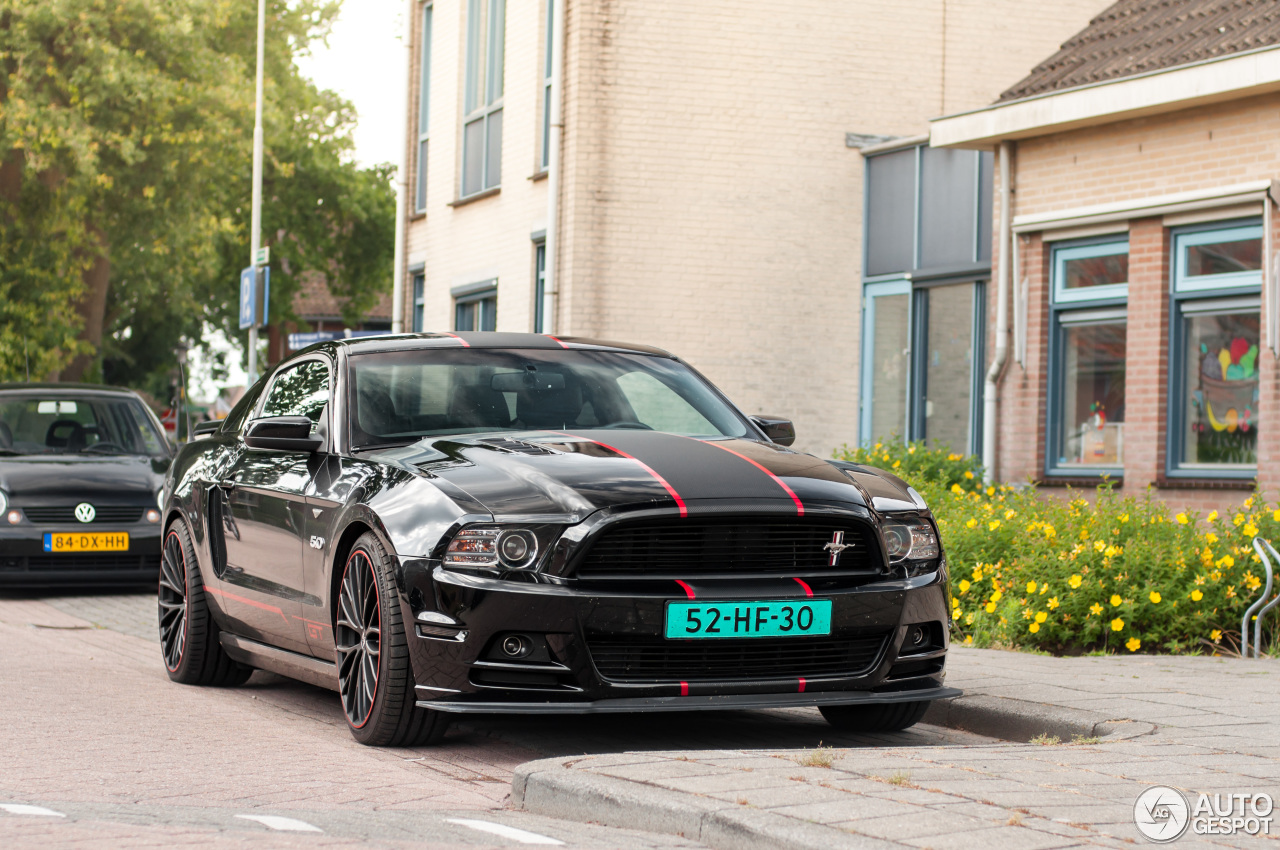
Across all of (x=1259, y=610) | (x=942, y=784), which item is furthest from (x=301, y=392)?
(x=1259, y=610)

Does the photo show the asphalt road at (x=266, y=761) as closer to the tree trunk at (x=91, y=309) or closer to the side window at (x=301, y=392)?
the side window at (x=301, y=392)

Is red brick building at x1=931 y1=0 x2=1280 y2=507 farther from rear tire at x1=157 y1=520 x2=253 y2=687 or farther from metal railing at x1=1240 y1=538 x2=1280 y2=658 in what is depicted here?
rear tire at x1=157 y1=520 x2=253 y2=687

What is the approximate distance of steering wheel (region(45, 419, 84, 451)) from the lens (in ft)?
46.8

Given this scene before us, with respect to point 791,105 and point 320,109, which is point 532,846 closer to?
point 791,105

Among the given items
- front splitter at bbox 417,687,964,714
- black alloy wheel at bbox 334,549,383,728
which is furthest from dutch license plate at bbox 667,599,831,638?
black alloy wheel at bbox 334,549,383,728

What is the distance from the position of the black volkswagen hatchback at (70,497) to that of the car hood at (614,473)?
24.0 feet

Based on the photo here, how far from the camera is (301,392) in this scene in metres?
8.03

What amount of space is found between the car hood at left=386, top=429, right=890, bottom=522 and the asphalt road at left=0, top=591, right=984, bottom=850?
0.98m

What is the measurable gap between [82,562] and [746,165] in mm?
9735

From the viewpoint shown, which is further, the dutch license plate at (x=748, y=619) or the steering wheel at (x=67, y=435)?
the steering wheel at (x=67, y=435)

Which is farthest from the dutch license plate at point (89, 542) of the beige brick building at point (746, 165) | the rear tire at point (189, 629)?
the beige brick building at point (746, 165)

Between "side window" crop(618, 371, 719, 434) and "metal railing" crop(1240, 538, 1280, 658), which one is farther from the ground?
"side window" crop(618, 371, 719, 434)

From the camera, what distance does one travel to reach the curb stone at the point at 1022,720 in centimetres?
668

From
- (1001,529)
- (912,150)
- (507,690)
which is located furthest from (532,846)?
(912,150)
